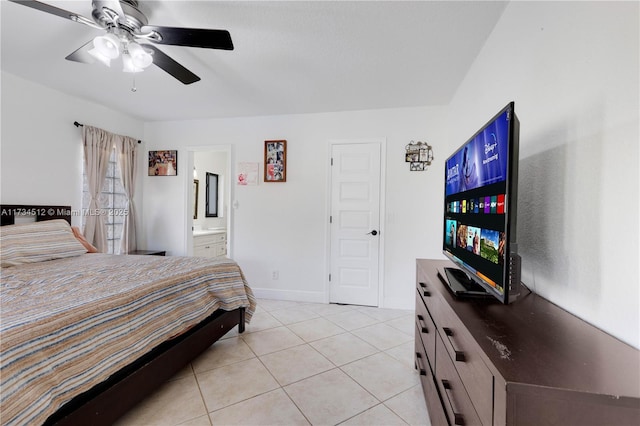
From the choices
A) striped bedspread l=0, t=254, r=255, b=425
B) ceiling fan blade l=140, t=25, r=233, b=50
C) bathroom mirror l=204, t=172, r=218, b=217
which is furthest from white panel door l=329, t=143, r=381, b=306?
bathroom mirror l=204, t=172, r=218, b=217

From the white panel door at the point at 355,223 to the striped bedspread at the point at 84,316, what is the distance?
4.95 ft

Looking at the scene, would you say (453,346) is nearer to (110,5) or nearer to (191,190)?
(110,5)

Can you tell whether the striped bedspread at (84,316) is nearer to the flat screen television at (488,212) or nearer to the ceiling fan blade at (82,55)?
the ceiling fan blade at (82,55)

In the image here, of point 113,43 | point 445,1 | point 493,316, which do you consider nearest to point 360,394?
point 493,316

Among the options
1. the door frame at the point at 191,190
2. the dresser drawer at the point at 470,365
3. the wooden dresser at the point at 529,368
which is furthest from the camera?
the door frame at the point at 191,190

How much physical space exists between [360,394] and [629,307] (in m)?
1.44

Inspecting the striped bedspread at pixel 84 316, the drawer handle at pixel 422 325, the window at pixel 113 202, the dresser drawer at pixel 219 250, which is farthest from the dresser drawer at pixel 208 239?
the drawer handle at pixel 422 325

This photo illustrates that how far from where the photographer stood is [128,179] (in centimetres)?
359

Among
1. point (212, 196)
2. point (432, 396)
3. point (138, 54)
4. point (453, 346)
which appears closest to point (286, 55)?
point (138, 54)

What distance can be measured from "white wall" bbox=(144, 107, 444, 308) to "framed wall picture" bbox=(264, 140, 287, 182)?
0.22ft

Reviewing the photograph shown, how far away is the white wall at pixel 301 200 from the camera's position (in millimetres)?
3188

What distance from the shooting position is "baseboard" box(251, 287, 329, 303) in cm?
343

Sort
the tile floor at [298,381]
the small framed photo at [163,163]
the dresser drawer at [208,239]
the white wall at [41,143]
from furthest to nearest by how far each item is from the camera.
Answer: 1. the dresser drawer at [208,239]
2. the small framed photo at [163,163]
3. the white wall at [41,143]
4. the tile floor at [298,381]

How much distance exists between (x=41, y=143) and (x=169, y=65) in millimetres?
1995
